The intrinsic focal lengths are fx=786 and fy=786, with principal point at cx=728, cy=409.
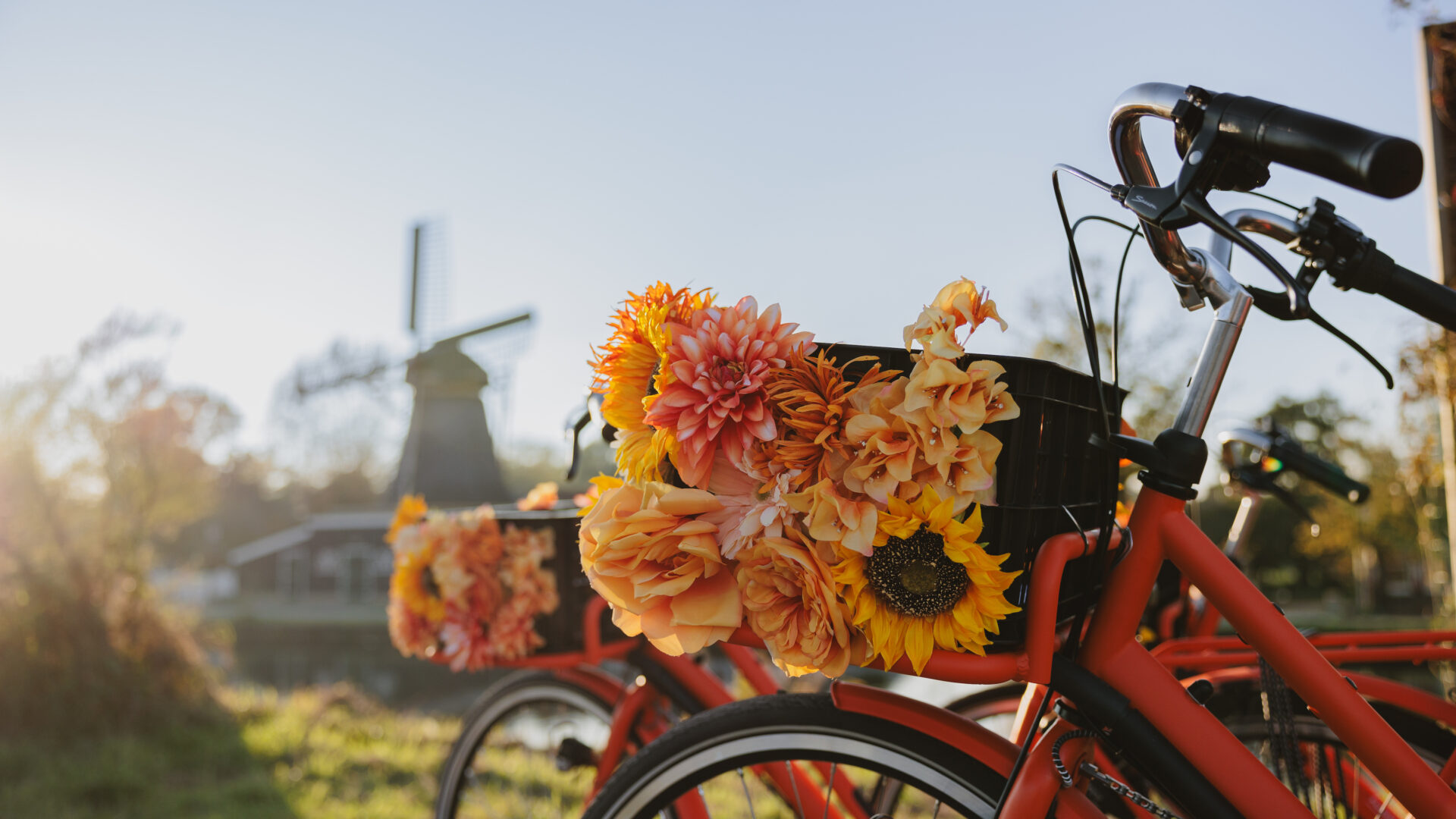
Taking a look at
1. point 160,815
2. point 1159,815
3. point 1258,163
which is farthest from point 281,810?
point 1258,163

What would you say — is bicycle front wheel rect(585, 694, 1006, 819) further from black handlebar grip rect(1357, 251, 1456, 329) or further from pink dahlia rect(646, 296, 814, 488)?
black handlebar grip rect(1357, 251, 1456, 329)

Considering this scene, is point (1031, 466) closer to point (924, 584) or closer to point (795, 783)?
point (924, 584)

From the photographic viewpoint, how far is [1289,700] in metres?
1.25

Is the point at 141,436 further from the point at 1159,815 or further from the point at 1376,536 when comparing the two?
the point at 1376,536

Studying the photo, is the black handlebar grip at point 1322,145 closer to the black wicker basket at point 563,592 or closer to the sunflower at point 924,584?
the sunflower at point 924,584

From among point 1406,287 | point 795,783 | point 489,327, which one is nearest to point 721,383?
point 795,783

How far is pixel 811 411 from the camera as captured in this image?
863mm

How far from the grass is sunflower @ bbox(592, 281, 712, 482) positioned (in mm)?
3264

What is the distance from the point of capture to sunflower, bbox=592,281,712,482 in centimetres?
97

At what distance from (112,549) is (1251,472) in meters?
7.94

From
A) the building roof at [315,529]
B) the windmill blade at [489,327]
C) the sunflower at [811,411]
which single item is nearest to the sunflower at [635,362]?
the sunflower at [811,411]

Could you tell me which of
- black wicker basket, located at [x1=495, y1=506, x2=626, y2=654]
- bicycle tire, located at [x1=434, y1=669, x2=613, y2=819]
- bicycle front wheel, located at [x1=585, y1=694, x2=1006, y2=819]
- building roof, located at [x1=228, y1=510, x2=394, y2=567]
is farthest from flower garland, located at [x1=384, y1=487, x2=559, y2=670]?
building roof, located at [x1=228, y1=510, x2=394, y2=567]

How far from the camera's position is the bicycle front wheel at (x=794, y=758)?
3.23 ft

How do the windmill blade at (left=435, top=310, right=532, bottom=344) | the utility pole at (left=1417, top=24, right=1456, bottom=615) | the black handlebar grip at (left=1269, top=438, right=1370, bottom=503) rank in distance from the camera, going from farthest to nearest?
the windmill blade at (left=435, top=310, right=532, bottom=344) → the utility pole at (left=1417, top=24, right=1456, bottom=615) → the black handlebar grip at (left=1269, top=438, right=1370, bottom=503)
